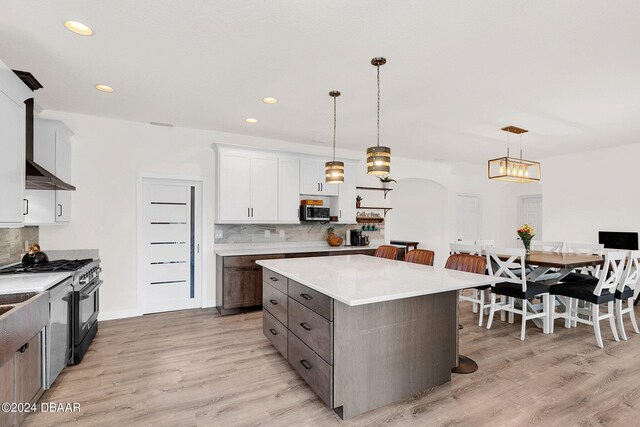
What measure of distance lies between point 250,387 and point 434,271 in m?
1.79

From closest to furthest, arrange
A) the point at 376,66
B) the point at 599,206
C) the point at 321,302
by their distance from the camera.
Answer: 1. the point at 321,302
2. the point at 376,66
3. the point at 599,206

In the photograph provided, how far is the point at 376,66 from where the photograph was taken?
9.20 feet

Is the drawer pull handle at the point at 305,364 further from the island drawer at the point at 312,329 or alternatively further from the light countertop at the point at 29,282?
the light countertop at the point at 29,282

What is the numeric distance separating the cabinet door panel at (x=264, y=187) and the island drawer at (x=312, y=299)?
2335 mm

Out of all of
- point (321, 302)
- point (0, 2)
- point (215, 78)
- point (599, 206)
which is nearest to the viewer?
point (0, 2)

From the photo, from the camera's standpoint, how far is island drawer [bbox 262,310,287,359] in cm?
291

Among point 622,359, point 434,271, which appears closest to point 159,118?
point 434,271

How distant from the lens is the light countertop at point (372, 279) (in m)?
2.05

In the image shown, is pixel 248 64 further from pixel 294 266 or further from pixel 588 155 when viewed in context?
pixel 588 155

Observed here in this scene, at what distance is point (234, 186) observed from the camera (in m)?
4.79

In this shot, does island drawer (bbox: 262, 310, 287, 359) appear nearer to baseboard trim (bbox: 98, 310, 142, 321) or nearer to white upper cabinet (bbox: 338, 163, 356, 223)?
baseboard trim (bbox: 98, 310, 142, 321)

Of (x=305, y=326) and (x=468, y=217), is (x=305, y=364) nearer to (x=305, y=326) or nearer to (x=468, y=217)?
(x=305, y=326)

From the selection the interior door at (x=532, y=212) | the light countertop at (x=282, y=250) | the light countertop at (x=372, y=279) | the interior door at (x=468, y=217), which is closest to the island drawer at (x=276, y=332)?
the light countertop at (x=372, y=279)

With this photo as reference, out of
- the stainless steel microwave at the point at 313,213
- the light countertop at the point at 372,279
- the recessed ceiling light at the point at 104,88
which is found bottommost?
the light countertop at the point at 372,279
